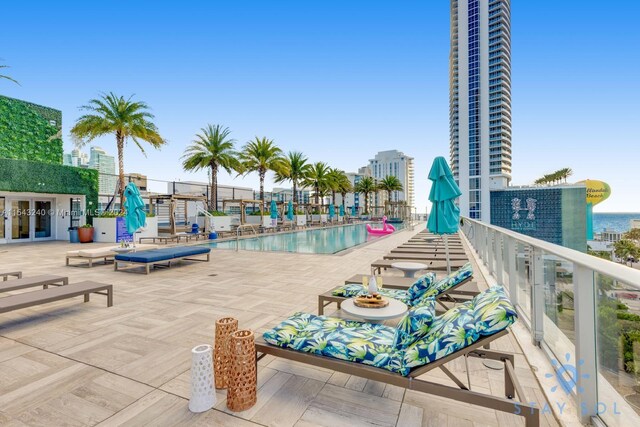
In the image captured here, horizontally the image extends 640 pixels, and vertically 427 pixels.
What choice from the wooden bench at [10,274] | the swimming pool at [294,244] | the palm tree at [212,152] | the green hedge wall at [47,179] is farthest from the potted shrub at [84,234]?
the wooden bench at [10,274]

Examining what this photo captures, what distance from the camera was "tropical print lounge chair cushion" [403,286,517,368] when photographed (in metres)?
1.79

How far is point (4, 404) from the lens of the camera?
2.27 metres

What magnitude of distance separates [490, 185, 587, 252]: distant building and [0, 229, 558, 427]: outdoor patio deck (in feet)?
229

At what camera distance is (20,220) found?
1541 centimetres

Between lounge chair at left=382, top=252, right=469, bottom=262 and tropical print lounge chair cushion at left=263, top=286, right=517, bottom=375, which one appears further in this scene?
lounge chair at left=382, top=252, right=469, bottom=262

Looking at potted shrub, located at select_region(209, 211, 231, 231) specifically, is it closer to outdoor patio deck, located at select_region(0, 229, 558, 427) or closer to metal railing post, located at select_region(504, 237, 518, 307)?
outdoor patio deck, located at select_region(0, 229, 558, 427)

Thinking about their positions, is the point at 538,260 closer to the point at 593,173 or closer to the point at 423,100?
the point at 423,100

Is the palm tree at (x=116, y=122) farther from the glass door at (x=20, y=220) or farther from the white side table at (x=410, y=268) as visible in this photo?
the white side table at (x=410, y=268)

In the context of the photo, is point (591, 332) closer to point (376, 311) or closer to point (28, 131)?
point (376, 311)

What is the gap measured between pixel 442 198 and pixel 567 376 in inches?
136

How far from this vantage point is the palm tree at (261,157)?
24.6m

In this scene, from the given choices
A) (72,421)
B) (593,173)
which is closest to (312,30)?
(72,421)

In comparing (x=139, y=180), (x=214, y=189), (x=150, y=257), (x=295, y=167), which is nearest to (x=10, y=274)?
(x=150, y=257)

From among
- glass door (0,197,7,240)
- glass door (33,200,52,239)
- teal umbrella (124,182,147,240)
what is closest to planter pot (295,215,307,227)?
A: glass door (33,200,52,239)
